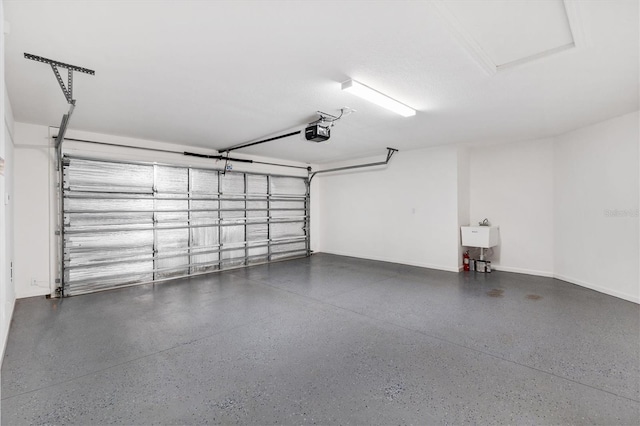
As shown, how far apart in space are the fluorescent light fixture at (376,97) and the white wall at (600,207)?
3.03m

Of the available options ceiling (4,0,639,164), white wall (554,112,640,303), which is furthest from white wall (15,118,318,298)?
white wall (554,112,640,303)

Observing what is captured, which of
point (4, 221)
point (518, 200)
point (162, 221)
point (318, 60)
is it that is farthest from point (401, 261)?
point (4, 221)

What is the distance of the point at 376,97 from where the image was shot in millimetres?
3199

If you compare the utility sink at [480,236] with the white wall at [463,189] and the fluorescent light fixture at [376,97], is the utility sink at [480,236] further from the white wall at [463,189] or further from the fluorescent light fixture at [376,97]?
the fluorescent light fixture at [376,97]

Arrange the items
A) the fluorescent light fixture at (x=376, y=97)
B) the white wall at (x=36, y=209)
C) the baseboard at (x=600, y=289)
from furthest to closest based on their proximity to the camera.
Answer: the white wall at (x=36, y=209)
the baseboard at (x=600, y=289)
the fluorescent light fixture at (x=376, y=97)

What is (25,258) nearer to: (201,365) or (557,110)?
(201,365)

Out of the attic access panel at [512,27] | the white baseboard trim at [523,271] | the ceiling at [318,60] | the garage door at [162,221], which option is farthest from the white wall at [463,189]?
the garage door at [162,221]

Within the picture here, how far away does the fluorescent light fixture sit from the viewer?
289 cm

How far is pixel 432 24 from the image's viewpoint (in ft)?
6.55

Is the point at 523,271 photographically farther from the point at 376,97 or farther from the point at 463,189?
the point at 376,97

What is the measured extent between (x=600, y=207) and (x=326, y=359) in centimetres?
474

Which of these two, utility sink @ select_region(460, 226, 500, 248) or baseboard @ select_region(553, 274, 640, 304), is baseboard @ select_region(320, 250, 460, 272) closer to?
utility sink @ select_region(460, 226, 500, 248)

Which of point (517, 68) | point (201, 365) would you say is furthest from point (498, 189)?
point (201, 365)

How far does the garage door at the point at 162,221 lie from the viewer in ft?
15.1
